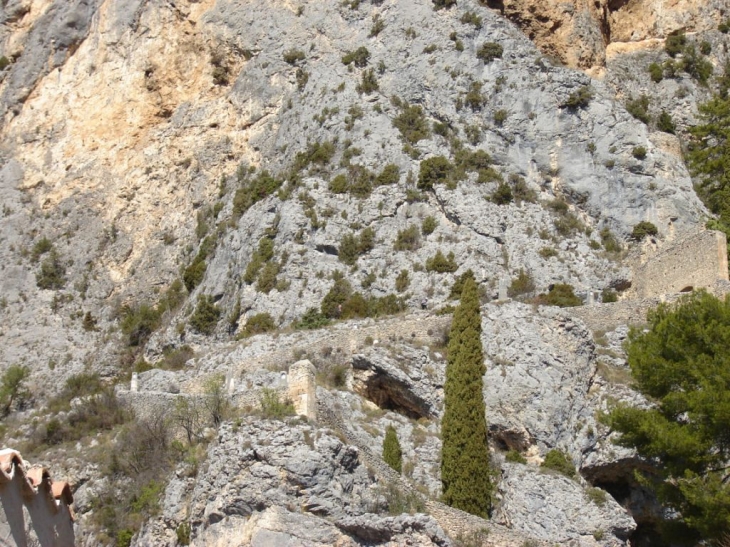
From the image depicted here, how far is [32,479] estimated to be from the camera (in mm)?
12922

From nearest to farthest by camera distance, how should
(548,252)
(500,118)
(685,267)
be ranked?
(685,267)
(548,252)
(500,118)

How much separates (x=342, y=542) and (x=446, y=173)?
75.6 ft

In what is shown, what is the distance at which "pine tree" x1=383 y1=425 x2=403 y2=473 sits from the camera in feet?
88.3

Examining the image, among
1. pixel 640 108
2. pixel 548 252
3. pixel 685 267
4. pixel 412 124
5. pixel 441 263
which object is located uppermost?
pixel 412 124

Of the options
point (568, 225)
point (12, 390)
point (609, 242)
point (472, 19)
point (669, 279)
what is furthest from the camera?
point (472, 19)

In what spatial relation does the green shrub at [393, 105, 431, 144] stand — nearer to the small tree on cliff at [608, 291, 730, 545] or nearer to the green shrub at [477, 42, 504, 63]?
the green shrub at [477, 42, 504, 63]

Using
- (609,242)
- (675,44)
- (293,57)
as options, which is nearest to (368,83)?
(293,57)

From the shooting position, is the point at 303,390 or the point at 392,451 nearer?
the point at 303,390

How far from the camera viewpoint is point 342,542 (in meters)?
22.2

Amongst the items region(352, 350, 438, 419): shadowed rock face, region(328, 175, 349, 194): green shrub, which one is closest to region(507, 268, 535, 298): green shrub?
region(352, 350, 438, 419): shadowed rock face

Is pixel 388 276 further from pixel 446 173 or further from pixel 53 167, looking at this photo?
pixel 53 167

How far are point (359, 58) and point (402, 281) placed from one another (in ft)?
49.1

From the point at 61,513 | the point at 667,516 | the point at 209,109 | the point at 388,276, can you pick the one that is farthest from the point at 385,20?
the point at 61,513

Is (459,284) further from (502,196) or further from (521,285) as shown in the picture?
(502,196)
